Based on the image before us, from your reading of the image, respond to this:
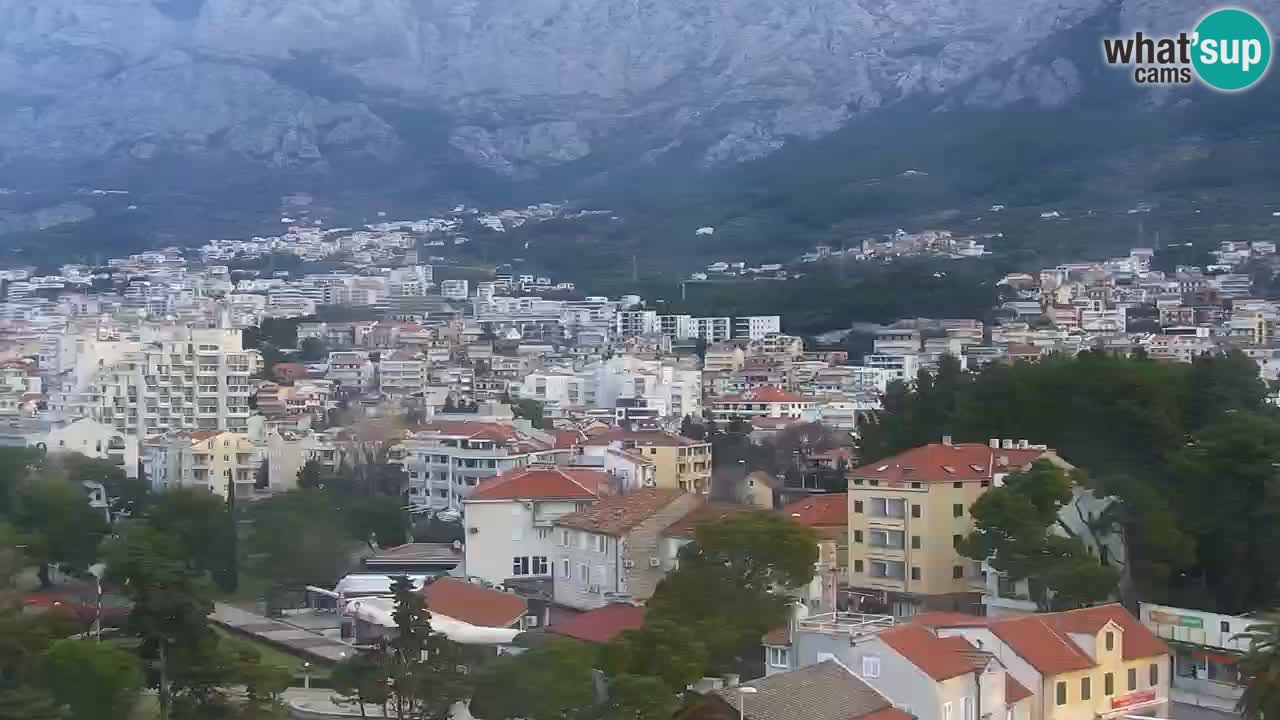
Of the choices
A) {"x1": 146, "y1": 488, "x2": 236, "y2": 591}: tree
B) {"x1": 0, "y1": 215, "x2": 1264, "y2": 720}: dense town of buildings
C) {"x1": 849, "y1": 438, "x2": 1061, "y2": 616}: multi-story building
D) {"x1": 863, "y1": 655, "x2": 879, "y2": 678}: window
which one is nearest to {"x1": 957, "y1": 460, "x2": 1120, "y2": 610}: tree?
{"x1": 0, "y1": 215, "x2": 1264, "y2": 720}: dense town of buildings

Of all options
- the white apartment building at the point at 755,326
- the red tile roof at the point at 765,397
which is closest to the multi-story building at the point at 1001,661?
the red tile roof at the point at 765,397

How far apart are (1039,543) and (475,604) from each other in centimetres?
498

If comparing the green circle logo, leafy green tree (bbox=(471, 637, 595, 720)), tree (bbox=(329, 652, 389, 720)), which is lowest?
tree (bbox=(329, 652, 389, 720))

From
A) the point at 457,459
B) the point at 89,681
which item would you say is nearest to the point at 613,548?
the point at 89,681

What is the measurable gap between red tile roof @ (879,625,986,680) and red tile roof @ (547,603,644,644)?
10.1ft

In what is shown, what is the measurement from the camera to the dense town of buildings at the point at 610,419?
12.4 m

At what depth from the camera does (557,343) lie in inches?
2138

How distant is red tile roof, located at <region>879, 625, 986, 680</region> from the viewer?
10875mm

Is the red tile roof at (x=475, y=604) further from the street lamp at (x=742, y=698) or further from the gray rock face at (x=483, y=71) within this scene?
the gray rock face at (x=483, y=71)

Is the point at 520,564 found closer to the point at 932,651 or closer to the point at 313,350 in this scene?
the point at 932,651

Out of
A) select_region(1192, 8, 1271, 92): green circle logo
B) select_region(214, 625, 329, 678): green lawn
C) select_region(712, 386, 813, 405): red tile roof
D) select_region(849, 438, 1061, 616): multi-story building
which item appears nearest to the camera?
select_region(214, 625, 329, 678): green lawn

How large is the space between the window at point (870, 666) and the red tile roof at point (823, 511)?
637 centimetres

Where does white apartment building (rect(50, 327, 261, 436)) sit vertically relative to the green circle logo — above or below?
below

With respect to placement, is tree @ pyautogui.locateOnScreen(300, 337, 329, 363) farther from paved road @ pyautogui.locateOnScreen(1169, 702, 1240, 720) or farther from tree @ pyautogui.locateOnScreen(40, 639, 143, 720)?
tree @ pyautogui.locateOnScreen(40, 639, 143, 720)
